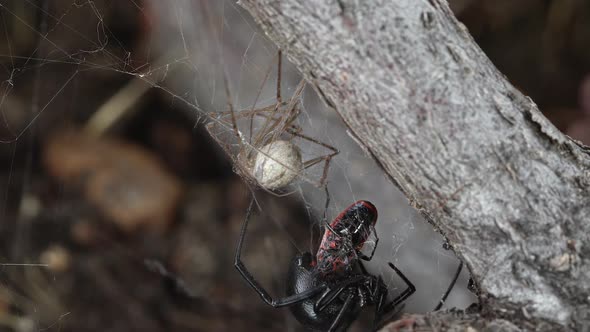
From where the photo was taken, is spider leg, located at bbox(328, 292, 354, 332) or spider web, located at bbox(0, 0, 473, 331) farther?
spider web, located at bbox(0, 0, 473, 331)

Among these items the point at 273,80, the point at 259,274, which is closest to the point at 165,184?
the point at 259,274

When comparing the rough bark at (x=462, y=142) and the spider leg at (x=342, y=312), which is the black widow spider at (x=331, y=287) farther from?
the rough bark at (x=462, y=142)

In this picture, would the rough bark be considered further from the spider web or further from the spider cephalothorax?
the spider web

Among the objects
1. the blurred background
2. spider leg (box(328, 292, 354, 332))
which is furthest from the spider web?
spider leg (box(328, 292, 354, 332))

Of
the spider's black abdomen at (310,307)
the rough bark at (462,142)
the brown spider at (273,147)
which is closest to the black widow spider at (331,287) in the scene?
the spider's black abdomen at (310,307)

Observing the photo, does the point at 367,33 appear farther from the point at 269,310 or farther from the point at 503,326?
the point at 269,310

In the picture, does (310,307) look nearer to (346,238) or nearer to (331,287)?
(331,287)
